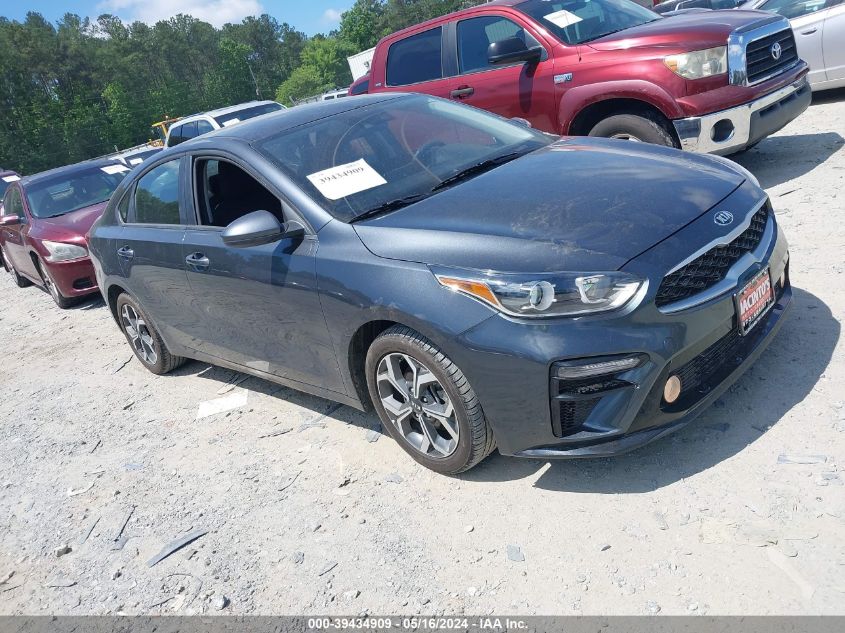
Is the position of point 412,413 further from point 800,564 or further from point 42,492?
point 42,492

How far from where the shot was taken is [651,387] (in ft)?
9.11

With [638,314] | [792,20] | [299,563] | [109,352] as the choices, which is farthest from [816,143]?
[109,352]

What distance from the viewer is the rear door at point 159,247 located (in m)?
4.55

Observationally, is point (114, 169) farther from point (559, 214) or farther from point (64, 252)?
point (559, 214)

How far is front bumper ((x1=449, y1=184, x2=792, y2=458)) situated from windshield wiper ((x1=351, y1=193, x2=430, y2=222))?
905 mm

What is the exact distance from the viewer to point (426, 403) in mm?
3299

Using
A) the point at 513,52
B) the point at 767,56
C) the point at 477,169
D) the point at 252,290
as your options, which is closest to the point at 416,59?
the point at 513,52

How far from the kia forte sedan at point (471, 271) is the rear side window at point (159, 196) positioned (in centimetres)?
3

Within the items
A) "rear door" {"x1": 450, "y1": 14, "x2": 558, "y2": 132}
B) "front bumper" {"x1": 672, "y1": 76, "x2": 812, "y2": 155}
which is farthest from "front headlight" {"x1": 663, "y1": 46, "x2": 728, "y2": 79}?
"rear door" {"x1": 450, "y1": 14, "x2": 558, "y2": 132}

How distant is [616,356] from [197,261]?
8.65 ft

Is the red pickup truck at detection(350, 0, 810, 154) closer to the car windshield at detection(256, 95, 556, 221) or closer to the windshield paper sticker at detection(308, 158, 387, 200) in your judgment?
the car windshield at detection(256, 95, 556, 221)

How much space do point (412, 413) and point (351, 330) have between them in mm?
486

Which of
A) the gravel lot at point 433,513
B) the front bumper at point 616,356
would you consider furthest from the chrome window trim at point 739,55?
the front bumper at point 616,356

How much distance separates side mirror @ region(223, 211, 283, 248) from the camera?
3.47 meters
